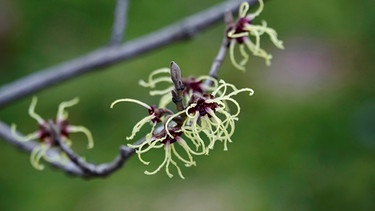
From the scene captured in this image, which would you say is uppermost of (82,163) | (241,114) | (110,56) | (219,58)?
(241,114)

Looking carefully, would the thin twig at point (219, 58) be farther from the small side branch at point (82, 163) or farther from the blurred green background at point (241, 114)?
the blurred green background at point (241, 114)

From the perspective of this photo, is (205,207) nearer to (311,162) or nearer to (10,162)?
(311,162)

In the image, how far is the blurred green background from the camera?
2275 mm

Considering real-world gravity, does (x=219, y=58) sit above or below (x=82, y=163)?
above

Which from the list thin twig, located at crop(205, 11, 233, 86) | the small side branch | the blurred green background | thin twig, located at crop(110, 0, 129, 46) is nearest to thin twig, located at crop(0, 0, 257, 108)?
thin twig, located at crop(110, 0, 129, 46)

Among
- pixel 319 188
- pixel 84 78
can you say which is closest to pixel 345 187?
pixel 319 188

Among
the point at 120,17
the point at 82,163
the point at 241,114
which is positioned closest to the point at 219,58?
the point at 82,163

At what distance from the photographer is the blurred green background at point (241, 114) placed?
228 centimetres

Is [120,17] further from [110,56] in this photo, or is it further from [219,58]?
[219,58]

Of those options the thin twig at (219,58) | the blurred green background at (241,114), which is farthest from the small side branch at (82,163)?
the blurred green background at (241,114)

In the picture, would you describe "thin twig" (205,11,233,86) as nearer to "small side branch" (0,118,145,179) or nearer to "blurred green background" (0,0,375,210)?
"small side branch" (0,118,145,179)

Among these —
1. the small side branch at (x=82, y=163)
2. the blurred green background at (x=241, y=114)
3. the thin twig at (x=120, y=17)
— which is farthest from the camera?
the blurred green background at (x=241, y=114)

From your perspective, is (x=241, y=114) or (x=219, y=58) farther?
(x=241, y=114)

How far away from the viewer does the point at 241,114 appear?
2.47m
